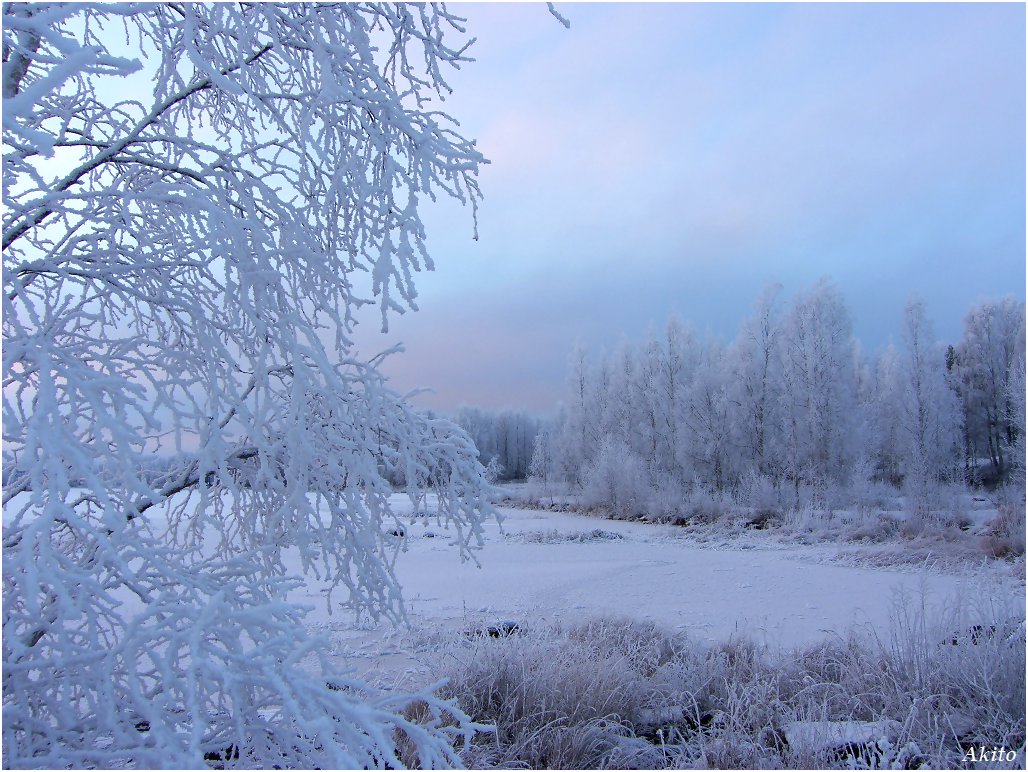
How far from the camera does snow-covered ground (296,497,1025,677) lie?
226 inches

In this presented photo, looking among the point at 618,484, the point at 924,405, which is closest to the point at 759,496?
the point at 618,484

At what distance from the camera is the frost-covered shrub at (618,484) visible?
2166cm

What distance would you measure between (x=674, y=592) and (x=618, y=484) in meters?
13.7

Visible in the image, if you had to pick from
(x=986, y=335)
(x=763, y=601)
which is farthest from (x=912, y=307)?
(x=763, y=601)

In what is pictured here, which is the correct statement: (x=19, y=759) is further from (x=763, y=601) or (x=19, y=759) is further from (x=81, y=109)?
(x=763, y=601)

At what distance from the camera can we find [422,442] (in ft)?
9.15

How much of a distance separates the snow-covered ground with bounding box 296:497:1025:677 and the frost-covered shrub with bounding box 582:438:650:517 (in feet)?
20.8

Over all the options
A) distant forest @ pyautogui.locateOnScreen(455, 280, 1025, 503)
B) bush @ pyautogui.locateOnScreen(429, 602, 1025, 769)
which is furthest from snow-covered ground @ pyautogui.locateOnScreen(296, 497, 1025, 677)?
distant forest @ pyautogui.locateOnScreen(455, 280, 1025, 503)

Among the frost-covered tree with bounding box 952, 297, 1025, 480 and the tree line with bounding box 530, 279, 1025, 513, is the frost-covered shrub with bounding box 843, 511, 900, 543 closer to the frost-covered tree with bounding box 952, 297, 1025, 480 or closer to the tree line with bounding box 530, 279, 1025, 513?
the tree line with bounding box 530, 279, 1025, 513

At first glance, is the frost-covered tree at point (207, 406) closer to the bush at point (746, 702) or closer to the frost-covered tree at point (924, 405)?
the bush at point (746, 702)

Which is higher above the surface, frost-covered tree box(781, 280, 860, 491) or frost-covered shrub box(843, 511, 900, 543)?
frost-covered tree box(781, 280, 860, 491)

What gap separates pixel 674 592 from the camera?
889 centimetres

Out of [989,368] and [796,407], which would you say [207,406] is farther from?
[989,368]

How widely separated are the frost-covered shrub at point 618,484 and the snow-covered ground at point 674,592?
20.8ft
